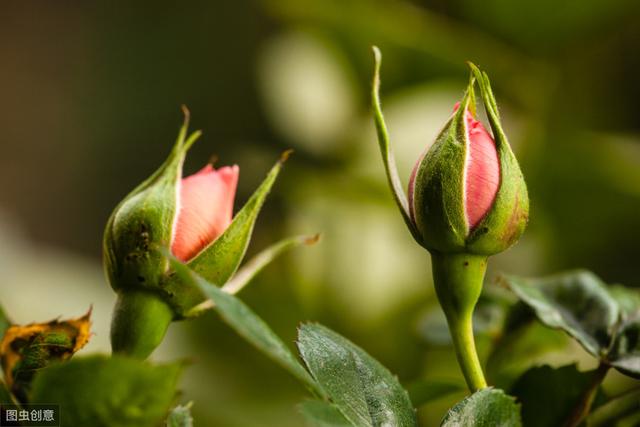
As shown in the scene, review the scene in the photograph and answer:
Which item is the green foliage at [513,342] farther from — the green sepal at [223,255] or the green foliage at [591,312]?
the green sepal at [223,255]

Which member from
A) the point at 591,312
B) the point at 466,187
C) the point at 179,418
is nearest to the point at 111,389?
the point at 179,418

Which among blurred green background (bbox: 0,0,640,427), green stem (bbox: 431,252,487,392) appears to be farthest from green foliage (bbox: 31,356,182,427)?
blurred green background (bbox: 0,0,640,427)

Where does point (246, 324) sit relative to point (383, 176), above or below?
below

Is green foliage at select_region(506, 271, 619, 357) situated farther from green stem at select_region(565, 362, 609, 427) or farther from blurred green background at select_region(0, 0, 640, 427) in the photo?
blurred green background at select_region(0, 0, 640, 427)

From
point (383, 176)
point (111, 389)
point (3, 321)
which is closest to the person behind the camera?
point (111, 389)

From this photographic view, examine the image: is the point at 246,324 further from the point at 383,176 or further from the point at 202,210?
the point at 383,176

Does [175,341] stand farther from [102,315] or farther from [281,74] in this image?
[281,74]

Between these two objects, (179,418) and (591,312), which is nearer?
(179,418)
